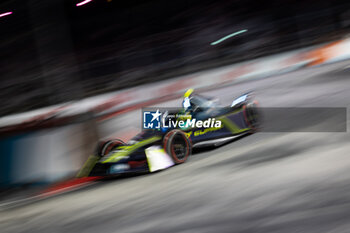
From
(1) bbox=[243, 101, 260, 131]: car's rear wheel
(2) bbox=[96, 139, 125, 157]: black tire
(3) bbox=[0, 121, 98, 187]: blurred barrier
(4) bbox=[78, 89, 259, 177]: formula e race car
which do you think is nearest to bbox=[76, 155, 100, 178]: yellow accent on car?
(4) bbox=[78, 89, 259, 177]: formula e race car

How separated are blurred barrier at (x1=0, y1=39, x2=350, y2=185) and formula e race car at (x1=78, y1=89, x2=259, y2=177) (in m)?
0.42

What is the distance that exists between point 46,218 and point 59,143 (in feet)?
6.75

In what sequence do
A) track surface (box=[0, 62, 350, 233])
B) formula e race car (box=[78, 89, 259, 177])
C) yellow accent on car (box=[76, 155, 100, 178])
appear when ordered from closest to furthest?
1. track surface (box=[0, 62, 350, 233])
2. formula e race car (box=[78, 89, 259, 177])
3. yellow accent on car (box=[76, 155, 100, 178])

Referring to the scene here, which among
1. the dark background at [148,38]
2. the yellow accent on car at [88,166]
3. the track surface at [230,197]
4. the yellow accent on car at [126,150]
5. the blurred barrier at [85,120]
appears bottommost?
the track surface at [230,197]

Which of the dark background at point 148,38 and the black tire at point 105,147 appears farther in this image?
the dark background at point 148,38

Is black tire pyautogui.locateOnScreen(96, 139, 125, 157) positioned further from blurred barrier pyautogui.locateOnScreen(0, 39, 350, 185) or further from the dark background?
the dark background

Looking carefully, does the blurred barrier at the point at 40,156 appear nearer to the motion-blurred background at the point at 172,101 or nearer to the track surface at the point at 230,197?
the motion-blurred background at the point at 172,101

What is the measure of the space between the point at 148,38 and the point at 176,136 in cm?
758

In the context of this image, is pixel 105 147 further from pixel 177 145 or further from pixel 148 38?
pixel 148 38

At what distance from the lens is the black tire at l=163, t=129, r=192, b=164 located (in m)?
6.62

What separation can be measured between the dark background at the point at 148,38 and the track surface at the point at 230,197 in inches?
197

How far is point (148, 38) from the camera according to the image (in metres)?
13.9

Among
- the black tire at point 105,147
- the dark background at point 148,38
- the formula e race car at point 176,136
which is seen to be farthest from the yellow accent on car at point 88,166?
the dark background at point 148,38

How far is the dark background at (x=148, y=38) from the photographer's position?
39.7 ft
